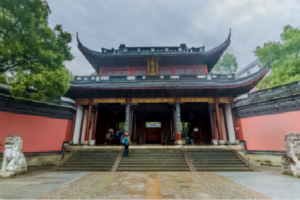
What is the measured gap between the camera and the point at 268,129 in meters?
8.92

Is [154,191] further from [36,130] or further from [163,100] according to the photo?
[36,130]

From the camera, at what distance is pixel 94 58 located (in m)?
14.4

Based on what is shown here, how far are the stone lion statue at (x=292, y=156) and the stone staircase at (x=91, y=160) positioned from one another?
7.72 metres

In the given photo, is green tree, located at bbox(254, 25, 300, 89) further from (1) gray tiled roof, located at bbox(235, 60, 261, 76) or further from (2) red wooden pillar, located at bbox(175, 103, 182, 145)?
(1) gray tiled roof, located at bbox(235, 60, 261, 76)

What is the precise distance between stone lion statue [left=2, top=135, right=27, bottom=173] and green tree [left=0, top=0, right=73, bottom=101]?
1928 millimetres

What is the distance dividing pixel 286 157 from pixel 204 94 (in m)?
6.16

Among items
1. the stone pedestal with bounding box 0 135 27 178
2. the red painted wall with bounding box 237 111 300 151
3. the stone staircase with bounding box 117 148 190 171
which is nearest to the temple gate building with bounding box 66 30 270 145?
the red painted wall with bounding box 237 111 300 151

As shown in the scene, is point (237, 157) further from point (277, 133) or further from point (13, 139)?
point (13, 139)

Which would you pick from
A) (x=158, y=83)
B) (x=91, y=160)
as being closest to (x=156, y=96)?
(x=158, y=83)

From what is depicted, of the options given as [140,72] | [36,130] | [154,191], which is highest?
[140,72]

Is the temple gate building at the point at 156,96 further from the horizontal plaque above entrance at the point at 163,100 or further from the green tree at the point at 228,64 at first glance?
the green tree at the point at 228,64

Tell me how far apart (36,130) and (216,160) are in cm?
1067

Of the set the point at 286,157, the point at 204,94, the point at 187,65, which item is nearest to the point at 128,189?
the point at 286,157

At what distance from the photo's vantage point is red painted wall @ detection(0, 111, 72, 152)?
7718mm
